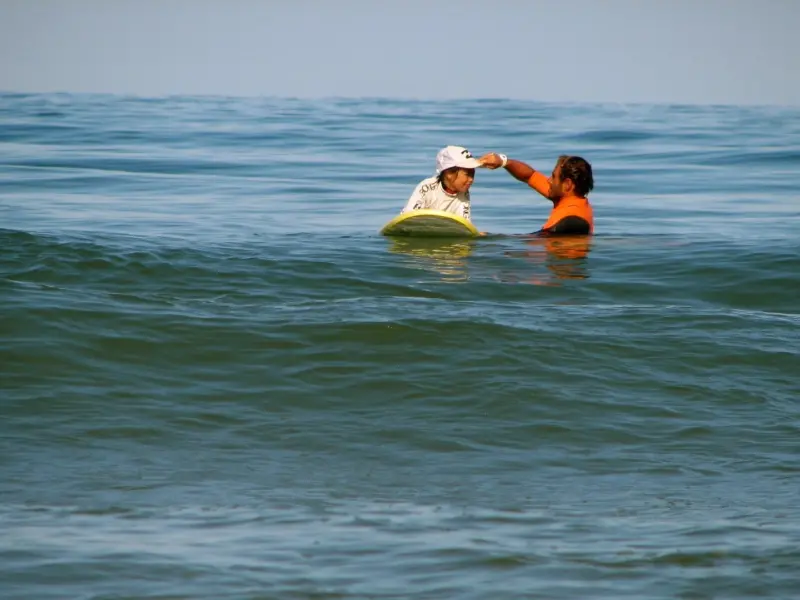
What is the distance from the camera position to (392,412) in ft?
21.1

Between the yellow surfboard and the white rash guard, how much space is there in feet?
0.38

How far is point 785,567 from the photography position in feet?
14.3

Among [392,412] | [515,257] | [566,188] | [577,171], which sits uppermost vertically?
[577,171]

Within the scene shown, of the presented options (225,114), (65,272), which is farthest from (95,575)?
(225,114)

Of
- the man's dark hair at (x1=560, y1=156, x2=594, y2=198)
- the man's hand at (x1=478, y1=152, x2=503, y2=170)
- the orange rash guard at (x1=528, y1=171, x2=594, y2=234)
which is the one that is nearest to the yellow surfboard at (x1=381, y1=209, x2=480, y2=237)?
the man's hand at (x1=478, y1=152, x2=503, y2=170)

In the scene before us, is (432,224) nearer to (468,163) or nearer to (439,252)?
(439,252)

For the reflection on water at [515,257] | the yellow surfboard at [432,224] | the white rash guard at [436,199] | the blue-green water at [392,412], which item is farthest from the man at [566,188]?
the yellow surfboard at [432,224]

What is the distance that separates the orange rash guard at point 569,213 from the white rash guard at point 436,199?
66 cm

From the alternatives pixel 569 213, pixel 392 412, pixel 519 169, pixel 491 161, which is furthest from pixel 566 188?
pixel 392 412

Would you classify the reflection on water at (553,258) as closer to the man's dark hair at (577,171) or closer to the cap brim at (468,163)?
the man's dark hair at (577,171)

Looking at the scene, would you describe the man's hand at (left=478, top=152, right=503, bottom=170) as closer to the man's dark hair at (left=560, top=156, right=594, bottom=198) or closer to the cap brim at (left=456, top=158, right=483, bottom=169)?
the cap brim at (left=456, top=158, right=483, bottom=169)

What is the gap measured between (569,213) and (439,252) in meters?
1.19

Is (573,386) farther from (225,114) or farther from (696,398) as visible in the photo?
(225,114)

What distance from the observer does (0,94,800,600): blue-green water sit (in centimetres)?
437
